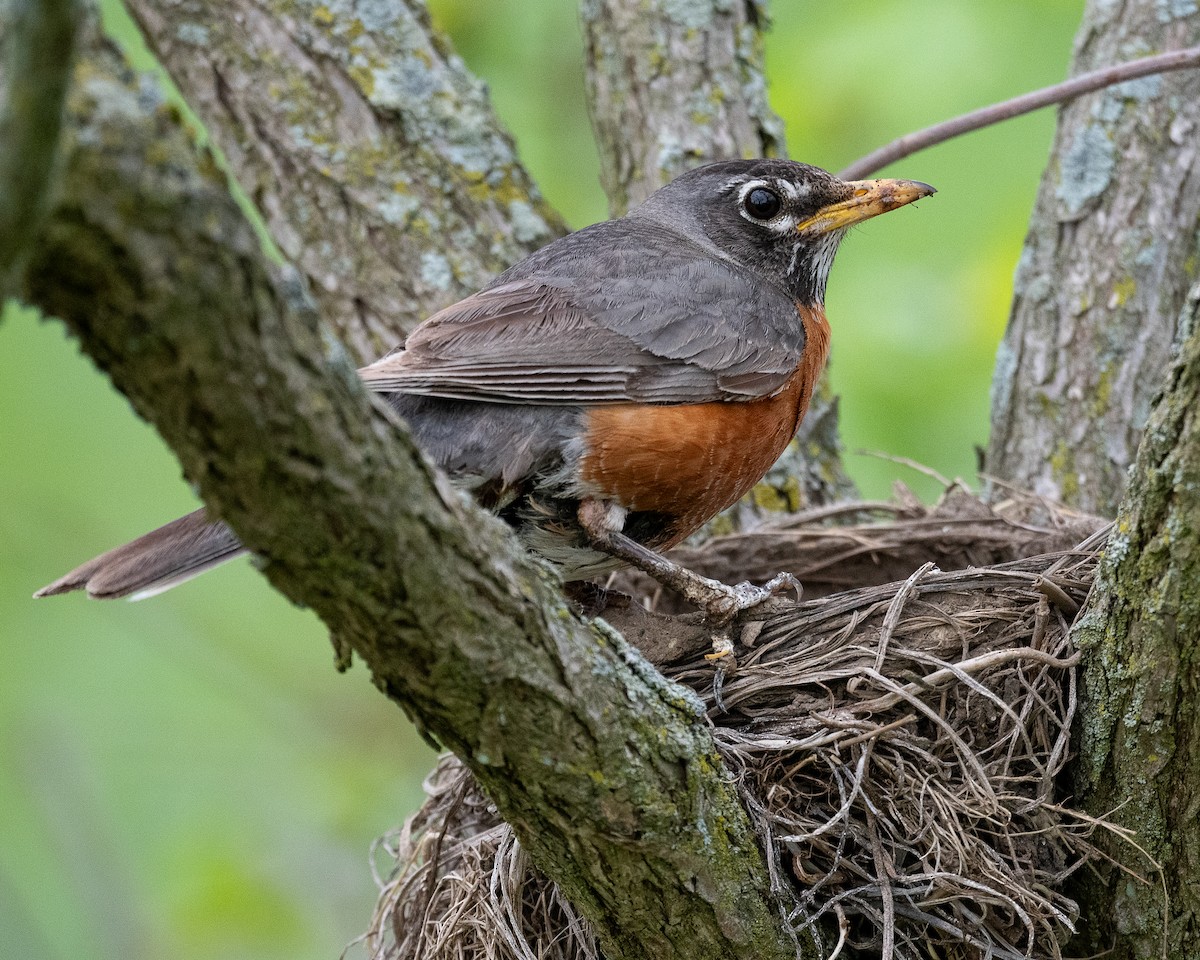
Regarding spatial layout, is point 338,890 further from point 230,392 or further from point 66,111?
point 66,111

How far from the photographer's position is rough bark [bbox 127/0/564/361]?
4395 mm

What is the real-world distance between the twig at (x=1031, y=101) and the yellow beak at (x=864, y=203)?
116mm

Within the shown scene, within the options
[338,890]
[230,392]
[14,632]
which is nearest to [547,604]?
[230,392]

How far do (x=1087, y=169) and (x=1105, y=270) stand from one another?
381 millimetres

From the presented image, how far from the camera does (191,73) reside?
14.5 feet

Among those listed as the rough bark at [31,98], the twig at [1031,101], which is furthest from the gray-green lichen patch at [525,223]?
the rough bark at [31,98]

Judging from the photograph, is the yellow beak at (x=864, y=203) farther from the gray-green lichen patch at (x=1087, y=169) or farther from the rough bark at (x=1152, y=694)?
the rough bark at (x=1152, y=694)

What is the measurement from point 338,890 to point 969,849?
3.19m

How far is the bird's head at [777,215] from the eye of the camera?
437cm

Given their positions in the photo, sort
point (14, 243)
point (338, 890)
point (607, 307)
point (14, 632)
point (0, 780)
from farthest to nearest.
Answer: point (0, 780) < point (14, 632) < point (338, 890) < point (607, 307) < point (14, 243)

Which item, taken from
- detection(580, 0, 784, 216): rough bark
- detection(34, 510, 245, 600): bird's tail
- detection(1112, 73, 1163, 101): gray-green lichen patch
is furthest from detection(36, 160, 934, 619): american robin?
detection(1112, 73, 1163, 101): gray-green lichen patch

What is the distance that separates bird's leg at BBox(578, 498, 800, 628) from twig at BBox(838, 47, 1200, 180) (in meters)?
1.67

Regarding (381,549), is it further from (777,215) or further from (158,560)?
(777,215)

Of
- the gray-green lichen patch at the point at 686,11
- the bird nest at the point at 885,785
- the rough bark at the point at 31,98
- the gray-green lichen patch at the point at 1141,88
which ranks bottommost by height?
the bird nest at the point at 885,785
